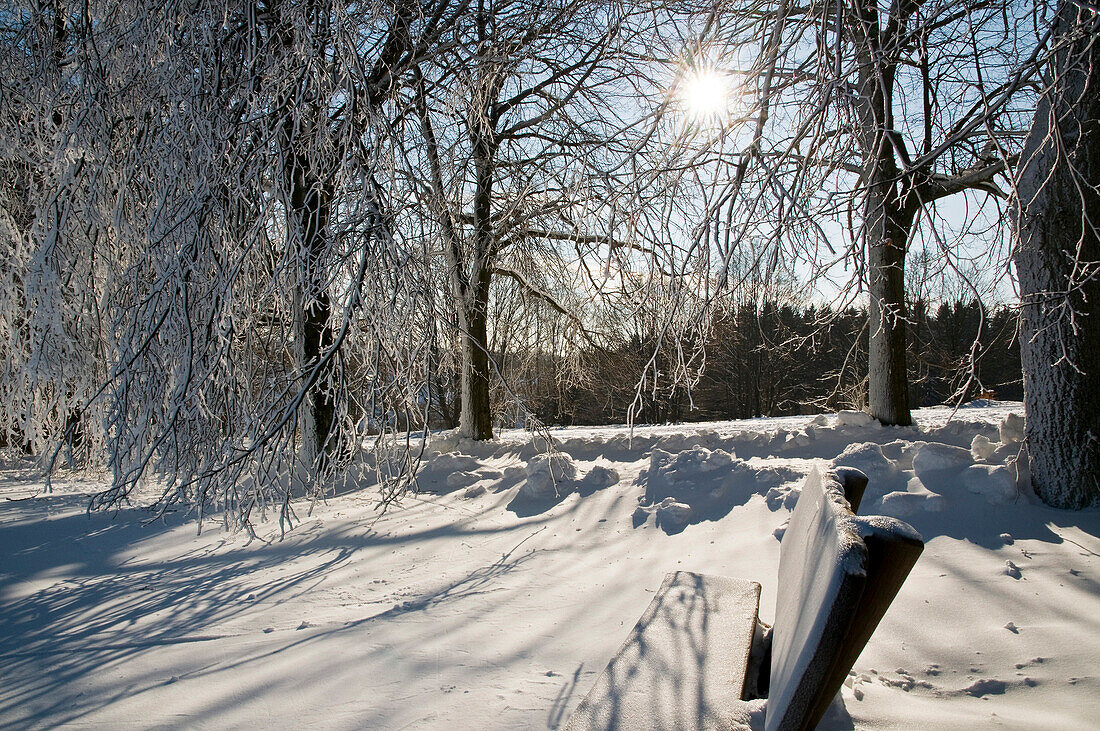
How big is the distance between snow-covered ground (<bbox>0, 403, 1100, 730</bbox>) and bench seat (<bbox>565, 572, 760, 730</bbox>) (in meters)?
0.34

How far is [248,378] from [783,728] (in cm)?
246

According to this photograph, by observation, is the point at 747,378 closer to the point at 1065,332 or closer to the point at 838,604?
the point at 1065,332

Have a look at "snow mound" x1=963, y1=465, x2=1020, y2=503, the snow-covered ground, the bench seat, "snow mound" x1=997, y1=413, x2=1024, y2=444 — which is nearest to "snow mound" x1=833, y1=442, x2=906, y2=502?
the snow-covered ground

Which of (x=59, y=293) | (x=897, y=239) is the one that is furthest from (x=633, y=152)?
(x=897, y=239)

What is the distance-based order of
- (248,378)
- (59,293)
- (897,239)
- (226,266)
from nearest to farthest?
(226,266)
(248,378)
(59,293)
(897,239)

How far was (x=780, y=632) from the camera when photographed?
1.77m

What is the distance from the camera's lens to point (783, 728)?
1.23m

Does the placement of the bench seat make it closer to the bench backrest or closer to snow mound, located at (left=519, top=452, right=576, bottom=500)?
the bench backrest

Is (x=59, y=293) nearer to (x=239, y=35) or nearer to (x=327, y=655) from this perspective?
(x=239, y=35)

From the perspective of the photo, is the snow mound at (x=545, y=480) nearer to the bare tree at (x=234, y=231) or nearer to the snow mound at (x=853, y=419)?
the bare tree at (x=234, y=231)

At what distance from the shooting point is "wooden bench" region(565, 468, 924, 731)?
44.1 inches

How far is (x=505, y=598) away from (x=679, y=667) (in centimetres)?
172

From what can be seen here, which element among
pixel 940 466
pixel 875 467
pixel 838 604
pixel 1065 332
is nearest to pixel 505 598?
pixel 838 604

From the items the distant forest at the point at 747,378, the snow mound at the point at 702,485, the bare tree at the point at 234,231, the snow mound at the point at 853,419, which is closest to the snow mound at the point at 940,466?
the snow mound at the point at 702,485
